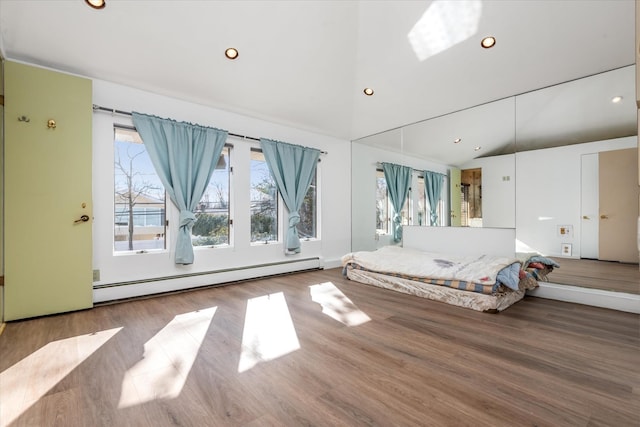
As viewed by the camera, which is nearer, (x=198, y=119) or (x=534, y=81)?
(x=534, y=81)

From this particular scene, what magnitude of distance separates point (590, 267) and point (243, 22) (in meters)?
4.78

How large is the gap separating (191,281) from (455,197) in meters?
3.90

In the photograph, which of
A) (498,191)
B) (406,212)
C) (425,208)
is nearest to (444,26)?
(498,191)

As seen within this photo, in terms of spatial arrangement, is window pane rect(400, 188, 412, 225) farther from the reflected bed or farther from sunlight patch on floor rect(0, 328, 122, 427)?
sunlight patch on floor rect(0, 328, 122, 427)

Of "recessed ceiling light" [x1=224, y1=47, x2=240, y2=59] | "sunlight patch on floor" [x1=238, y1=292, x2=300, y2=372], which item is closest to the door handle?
"sunlight patch on floor" [x1=238, y1=292, x2=300, y2=372]

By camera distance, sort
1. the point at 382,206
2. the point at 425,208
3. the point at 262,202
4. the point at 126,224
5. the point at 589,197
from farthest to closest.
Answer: the point at 382,206, the point at 425,208, the point at 262,202, the point at 589,197, the point at 126,224

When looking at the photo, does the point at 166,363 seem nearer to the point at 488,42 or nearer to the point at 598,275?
the point at 488,42

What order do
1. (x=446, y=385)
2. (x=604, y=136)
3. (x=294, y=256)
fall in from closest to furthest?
(x=446, y=385) → (x=604, y=136) → (x=294, y=256)

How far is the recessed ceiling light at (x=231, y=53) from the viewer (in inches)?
119

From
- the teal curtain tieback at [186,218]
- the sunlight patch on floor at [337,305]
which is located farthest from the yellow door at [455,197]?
the teal curtain tieback at [186,218]

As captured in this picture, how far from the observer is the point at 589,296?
9.70 feet

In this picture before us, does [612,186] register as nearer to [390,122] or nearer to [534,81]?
[534,81]

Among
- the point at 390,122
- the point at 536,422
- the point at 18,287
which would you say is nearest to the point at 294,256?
the point at 390,122

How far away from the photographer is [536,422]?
1.28m
